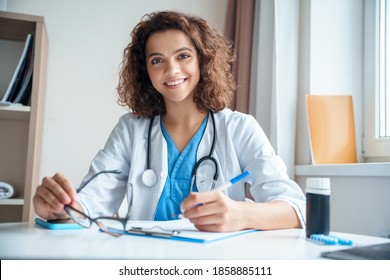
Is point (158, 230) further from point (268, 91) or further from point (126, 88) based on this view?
point (268, 91)

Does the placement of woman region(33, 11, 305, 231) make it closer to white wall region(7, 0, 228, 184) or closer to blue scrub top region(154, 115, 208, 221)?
blue scrub top region(154, 115, 208, 221)

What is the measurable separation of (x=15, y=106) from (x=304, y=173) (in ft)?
3.86

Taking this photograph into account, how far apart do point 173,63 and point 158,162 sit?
0.92ft

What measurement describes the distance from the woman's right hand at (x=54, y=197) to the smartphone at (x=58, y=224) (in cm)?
1

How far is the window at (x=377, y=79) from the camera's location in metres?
1.47

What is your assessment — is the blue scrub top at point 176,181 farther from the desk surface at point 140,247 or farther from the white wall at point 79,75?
the white wall at point 79,75

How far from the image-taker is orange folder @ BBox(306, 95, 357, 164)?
1436 mm

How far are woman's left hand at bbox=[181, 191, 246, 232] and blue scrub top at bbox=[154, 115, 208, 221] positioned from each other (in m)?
0.34

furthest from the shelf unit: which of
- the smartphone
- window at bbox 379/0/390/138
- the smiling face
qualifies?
window at bbox 379/0/390/138

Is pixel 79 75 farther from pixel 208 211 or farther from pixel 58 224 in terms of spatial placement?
pixel 208 211

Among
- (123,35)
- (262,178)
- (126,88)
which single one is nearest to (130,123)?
(126,88)

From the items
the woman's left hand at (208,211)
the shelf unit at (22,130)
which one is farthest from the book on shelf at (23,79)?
the woman's left hand at (208,211)

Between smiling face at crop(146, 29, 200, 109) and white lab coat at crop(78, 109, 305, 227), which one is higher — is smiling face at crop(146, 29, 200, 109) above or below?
above

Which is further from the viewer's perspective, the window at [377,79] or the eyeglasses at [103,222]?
the window at [377,79]
